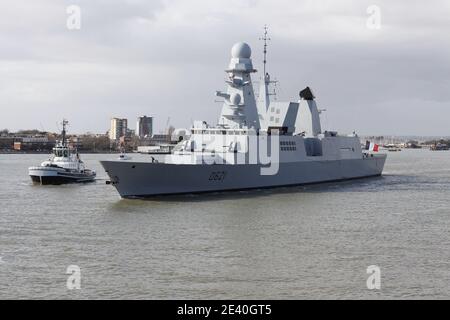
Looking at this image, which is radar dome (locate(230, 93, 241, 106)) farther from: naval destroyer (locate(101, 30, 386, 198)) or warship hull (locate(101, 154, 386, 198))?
warship hull (locate(101, 154, 386, 198))

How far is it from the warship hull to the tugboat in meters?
10.2

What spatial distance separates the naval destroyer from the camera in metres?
23.0

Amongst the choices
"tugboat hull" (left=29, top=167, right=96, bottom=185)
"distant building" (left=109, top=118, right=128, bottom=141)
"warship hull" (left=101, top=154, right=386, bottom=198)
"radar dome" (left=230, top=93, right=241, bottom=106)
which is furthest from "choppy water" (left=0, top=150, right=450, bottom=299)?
"distant building" (left=109, top=118, right=128, bottom=141)

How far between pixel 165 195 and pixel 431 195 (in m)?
12.4

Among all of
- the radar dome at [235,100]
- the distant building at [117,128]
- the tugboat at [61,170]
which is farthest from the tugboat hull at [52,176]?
the distant building at [117,128]

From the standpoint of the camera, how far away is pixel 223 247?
14.4 m

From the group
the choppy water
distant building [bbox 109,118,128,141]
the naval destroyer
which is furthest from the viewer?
distant building [bbox 109,118,128,141]

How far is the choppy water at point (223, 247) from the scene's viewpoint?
1088cm

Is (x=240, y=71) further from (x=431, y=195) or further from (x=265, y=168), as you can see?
(x=431, y=195)

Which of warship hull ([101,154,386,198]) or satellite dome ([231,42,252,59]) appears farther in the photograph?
satellite dome ([231,42,252,59])
